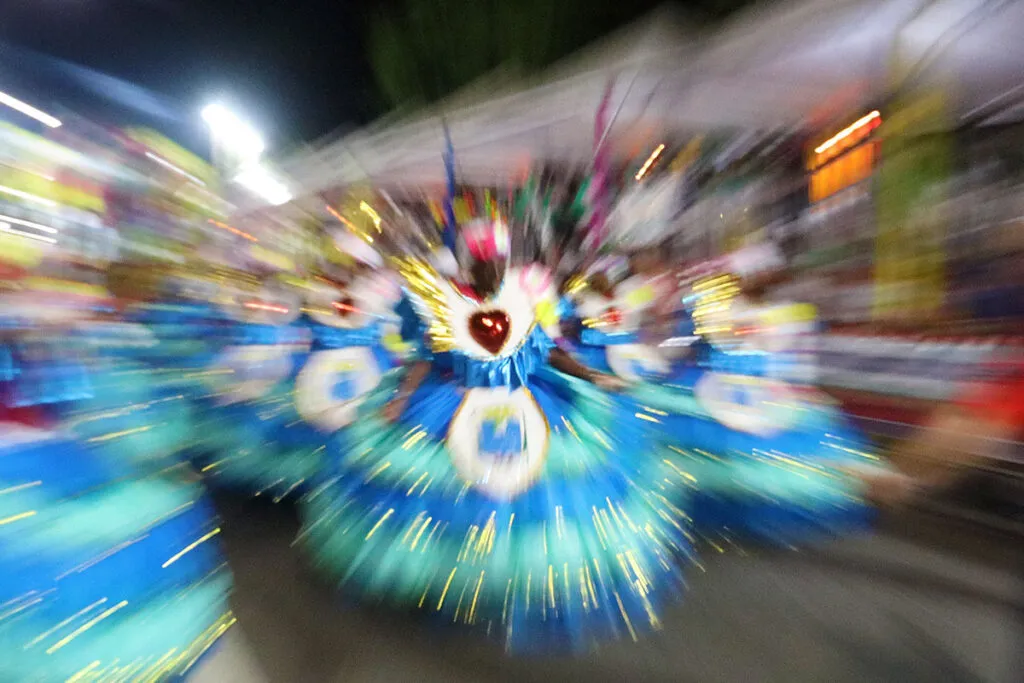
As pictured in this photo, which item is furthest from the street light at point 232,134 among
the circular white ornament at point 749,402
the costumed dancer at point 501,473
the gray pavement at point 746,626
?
the circular white ornament at point 749,402

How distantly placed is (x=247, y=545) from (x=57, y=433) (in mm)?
510

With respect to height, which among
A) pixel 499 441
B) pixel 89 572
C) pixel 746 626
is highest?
pixel 499 441

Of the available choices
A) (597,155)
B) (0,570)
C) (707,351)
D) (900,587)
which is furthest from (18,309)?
(900,587)

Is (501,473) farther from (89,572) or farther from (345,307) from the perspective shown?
(89,572)

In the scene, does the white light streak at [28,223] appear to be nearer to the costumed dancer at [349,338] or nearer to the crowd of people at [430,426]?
the crowd of people at [430,426]

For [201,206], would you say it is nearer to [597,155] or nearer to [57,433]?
[57,433]

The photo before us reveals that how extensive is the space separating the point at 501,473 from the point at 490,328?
0.80 feet

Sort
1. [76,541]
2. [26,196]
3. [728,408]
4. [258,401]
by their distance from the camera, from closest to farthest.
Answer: [76,541], [26,196], [728,408], [258,401]

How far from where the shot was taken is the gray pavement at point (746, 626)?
82 centimetres

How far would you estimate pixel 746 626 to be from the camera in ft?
3.03

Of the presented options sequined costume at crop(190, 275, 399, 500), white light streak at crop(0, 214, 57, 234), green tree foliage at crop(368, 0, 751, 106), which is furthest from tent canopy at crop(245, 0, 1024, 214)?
white light streak at crop(0, 214, 57, 234)

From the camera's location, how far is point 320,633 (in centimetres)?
92

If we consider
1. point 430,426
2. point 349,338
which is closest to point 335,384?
point 349,338

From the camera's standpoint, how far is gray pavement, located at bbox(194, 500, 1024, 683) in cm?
82
